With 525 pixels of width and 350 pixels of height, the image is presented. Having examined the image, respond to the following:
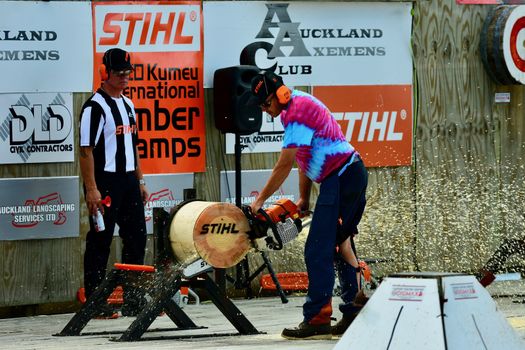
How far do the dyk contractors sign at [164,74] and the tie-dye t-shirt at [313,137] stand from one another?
10.3 feet

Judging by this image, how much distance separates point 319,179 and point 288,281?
3.85 meters

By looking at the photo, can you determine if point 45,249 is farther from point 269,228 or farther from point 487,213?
point 487,213

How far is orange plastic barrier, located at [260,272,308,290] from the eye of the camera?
556 inches

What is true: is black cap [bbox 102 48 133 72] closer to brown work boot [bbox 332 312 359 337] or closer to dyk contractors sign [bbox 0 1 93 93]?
dyk contractors sign [bbox 0 1 93 93]

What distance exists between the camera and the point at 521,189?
51.5ft

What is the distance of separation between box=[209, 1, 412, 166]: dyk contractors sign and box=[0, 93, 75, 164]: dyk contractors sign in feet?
5.01

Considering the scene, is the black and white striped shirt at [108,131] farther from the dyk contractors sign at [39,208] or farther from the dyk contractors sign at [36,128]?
the dyk contractors sign at [39,208]

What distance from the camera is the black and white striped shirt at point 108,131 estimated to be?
1228cm

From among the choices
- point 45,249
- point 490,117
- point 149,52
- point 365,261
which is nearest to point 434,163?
point 490,117

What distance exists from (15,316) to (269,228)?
3.57m

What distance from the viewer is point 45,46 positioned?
12898 millimetres

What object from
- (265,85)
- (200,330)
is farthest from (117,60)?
(200,330)

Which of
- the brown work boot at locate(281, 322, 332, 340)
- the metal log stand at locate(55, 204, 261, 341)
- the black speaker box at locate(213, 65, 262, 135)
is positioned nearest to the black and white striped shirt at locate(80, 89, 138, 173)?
the black speaker box at locate(213, 65, 262, 135)

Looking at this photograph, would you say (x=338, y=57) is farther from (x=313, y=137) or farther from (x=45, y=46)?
(x=313, y=137)
